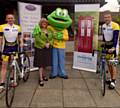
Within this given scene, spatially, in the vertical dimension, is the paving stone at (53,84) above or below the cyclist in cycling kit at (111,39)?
below

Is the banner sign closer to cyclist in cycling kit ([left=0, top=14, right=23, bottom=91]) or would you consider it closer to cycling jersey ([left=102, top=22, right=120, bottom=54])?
cycling jersey ([left=102, top=22, right=120, bottom=54])

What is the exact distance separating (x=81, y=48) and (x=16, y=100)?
14.8 ft

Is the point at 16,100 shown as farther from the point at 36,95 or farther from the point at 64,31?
the point at 64,31

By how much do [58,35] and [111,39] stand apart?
1.76 metres

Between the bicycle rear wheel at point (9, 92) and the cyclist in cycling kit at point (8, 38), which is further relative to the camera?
the cyclist in cycling kit at point (8, 38)

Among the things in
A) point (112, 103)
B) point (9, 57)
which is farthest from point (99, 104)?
point (9, 57)

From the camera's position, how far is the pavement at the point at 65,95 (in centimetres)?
657

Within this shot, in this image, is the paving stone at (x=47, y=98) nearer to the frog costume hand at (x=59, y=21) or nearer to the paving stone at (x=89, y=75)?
the frog costume hand at (x=59, y=21)

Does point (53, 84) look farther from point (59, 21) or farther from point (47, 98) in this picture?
point (59, 21)

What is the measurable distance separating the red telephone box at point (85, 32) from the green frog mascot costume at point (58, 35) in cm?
136

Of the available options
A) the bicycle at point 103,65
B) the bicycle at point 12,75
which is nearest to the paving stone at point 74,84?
the bicycle at point 103,65

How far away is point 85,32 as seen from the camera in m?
10.5

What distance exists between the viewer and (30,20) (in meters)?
10.1

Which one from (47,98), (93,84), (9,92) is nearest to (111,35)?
(93,84)
